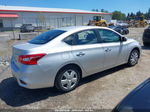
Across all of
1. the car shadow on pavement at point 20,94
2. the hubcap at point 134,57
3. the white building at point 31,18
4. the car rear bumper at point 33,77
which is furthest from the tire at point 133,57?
the white building at point 31,18

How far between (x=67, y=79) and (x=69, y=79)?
0.19ft

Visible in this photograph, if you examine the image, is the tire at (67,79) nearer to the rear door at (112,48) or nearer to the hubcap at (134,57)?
the rear door at (112,48)

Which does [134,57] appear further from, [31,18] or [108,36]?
[31,18]

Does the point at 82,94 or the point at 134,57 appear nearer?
the point at 82,94

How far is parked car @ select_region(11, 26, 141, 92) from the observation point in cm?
304

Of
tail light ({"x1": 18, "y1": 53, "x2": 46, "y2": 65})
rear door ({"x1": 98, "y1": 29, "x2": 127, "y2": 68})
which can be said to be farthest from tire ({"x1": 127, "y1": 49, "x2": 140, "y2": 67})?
tail light ({"x1": 18, "y1": 53, "x2": 46, "y2": 65})

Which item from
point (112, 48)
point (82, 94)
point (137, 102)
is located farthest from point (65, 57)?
point (137, 102)

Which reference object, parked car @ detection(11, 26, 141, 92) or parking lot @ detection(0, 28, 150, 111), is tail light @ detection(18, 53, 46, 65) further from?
parking lot @ detection(0, 28, 150, 111)

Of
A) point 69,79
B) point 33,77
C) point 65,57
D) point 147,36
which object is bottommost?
point 69,79

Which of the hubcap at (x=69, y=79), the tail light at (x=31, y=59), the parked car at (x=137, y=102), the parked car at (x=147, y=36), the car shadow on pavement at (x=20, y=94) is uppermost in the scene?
the parked car at (x=147, y=36)

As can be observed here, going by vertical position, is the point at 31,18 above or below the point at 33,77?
above

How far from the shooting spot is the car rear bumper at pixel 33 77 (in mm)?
3002

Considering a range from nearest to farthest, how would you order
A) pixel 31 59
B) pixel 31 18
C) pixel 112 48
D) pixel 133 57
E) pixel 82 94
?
pixel 31 59
pixel 82 94
pixel 112 48
pixel 133 57
pixel 31 18

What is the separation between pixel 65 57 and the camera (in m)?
3.29
